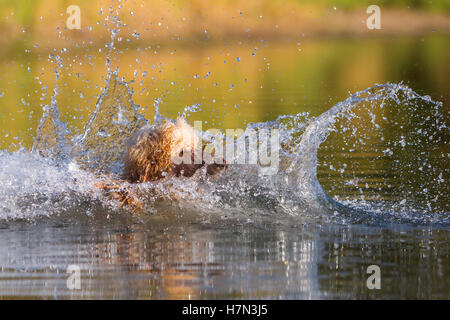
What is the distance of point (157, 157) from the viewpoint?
28.5ft

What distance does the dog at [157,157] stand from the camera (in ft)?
28.3

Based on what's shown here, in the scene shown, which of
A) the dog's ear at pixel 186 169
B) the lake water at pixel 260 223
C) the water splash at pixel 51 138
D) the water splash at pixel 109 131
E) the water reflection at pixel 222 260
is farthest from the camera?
the water splash at pixel 51 138

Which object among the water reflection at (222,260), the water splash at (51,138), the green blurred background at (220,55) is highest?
the green blurred background at (220,55)

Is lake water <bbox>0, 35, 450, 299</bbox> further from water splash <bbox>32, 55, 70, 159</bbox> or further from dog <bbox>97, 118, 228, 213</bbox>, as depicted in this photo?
dog <bbox>97, 118, 228, 213</bbox>

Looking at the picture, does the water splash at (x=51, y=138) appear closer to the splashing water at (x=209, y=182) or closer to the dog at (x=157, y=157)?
the splashing water at (x=209, y=182)

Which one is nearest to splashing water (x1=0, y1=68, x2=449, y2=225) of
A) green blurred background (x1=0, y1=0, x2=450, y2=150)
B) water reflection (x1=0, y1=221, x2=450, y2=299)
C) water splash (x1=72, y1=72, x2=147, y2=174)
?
water splash (x1=72, y1=72, x2=147, y2=174)

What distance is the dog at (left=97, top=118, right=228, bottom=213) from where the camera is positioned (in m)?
8.63

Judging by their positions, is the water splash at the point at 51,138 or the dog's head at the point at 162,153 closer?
the dog's head at the point at 162,153

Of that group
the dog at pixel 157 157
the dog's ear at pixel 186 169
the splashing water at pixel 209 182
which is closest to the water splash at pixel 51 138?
the splashing water at pixel 209 182

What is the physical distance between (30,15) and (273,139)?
944 inches

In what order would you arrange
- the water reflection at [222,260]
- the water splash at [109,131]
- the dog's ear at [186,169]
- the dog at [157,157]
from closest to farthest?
the water reflection at [222,260]
the dog at [157,157]
the dog's ear at [186,169]
the water splash at [109,131]

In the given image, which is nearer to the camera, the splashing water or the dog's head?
the dog's head
